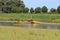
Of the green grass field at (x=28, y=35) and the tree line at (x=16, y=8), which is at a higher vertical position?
the green grass field at (x=28, y=35)

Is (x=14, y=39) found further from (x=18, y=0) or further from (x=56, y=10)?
(x=18, y=0)

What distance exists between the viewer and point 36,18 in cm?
7288

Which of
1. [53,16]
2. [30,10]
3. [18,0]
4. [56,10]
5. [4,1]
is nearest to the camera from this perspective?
[53,16]

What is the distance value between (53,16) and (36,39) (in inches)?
2374

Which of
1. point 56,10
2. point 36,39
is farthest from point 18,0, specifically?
point 36,39

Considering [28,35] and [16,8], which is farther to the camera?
[16,8]

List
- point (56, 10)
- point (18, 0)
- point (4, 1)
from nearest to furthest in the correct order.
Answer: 1. point (56, 10)
2. point (4, 1)
3. point (18, 0)

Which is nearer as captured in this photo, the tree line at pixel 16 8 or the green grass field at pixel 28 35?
the green grass field at pixel 28 35

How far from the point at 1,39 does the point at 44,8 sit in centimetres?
7598

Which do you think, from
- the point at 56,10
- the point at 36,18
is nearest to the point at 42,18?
the point at 36,18

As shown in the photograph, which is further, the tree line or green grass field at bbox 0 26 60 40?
the tree line

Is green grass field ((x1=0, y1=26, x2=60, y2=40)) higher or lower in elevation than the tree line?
higher

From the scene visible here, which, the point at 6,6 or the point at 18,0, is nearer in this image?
the point at 6,6

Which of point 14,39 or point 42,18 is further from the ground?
point 14,39
